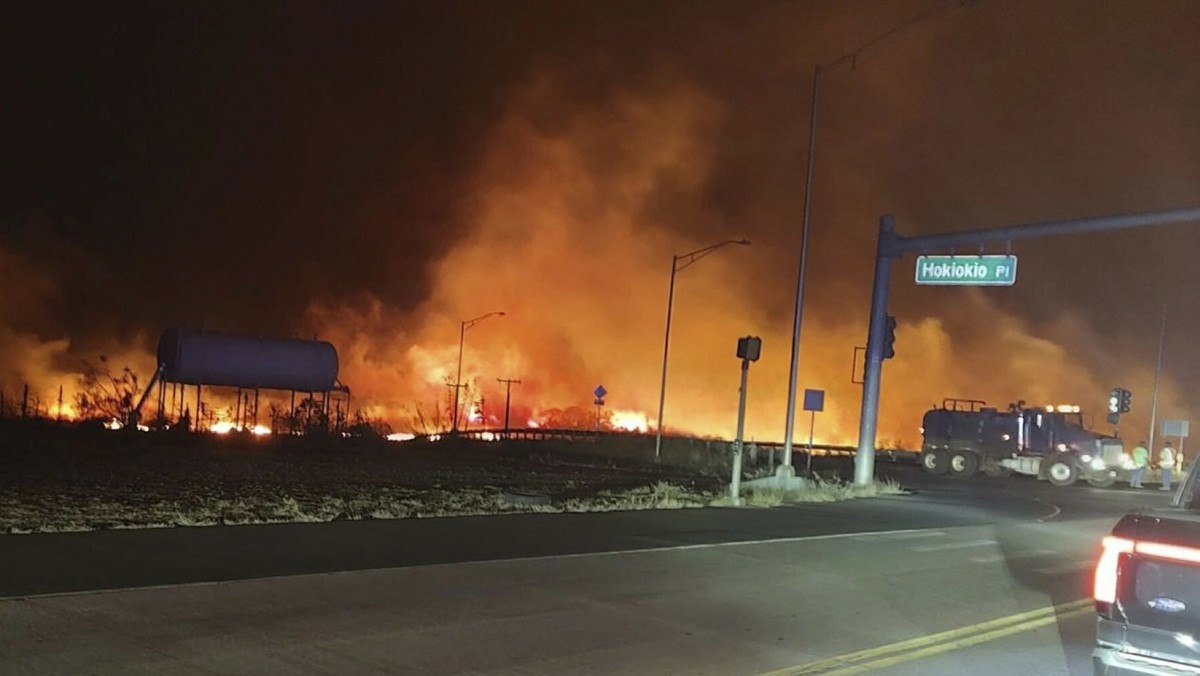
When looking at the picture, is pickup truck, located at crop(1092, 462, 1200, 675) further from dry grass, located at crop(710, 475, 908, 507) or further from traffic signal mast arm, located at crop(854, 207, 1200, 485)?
traffic signal mast arm, located at crop(854, 207, 1200, 485)

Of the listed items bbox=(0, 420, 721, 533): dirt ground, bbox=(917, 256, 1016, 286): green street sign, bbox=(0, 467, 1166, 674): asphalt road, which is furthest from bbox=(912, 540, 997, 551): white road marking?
bbox=(917, 256, 1016, 286): green street sign

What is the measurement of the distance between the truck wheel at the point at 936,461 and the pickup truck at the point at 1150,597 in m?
38.2

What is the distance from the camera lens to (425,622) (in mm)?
8930

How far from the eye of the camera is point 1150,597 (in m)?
5.74

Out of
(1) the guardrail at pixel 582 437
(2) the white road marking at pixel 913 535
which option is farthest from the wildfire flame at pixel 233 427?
(2) the white road marking at pixel 913 535

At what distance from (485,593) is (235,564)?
2600 mm

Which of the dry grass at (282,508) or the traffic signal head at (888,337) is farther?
the traffic signal head at (888,337)

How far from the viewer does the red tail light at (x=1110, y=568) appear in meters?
5.87

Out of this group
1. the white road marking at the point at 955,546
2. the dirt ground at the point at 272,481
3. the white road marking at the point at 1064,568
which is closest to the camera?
the white road marking at the point at 1064,568

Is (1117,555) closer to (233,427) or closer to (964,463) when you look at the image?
(964,463)

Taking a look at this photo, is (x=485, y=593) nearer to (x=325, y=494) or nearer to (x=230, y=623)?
(x=230, y=623)

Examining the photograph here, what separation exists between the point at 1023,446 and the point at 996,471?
1913 millimetres

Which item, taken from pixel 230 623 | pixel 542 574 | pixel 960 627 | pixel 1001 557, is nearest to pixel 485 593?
pixel 542 574

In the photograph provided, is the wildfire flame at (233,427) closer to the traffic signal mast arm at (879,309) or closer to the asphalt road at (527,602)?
the traffic signal mast arm at (879,309)
